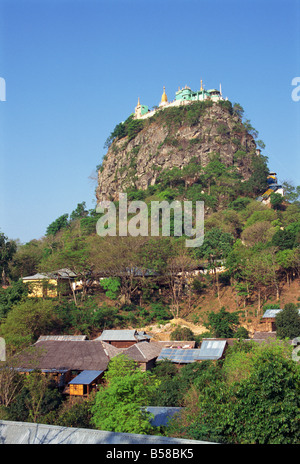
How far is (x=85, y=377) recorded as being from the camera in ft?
69.0

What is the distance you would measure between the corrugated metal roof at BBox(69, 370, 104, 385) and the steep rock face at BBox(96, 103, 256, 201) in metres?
40.0

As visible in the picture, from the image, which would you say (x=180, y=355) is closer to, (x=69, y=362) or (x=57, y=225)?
(x=69, y=362)

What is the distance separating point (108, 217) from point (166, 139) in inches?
697

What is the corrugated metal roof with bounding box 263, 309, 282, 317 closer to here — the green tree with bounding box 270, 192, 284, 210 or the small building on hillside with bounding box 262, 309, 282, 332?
the small building on hillside with bounding box 262, 309, 282, 332

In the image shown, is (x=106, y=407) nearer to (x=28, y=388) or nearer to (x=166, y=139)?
(x=28, y=388)

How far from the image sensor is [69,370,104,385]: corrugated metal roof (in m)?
20.4

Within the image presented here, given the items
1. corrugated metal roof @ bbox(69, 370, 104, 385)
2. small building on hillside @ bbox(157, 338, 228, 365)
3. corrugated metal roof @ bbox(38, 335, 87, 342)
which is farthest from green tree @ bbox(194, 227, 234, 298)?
corrugated metal roof @ bbox(69, 370, 104, 385)

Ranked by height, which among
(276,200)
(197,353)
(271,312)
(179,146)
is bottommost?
(197,353)

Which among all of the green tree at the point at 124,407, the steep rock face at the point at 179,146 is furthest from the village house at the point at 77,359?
the steep rock face at the point at 179,146

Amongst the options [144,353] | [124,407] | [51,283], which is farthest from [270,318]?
[51,283]

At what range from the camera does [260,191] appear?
171ft

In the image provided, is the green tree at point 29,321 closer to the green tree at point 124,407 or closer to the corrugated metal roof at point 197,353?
the corrugated metal roof at point 197,353

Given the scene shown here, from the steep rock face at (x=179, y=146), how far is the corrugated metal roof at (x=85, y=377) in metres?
40.0

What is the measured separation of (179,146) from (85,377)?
4380 cm
